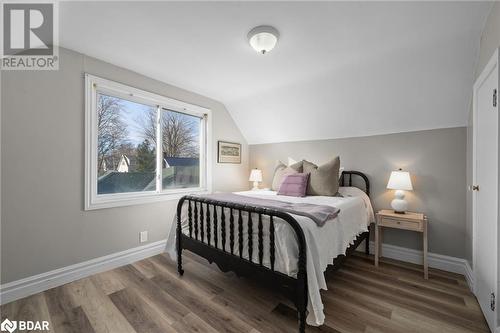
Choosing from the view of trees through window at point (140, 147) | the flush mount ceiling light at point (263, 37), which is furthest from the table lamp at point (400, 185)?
the view of trees through window at point (140, 147)

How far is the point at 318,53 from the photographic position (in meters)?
2.14

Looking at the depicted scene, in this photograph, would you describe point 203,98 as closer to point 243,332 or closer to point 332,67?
point 332,67

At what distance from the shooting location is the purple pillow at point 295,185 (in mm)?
2791

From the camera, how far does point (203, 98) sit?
3.50m

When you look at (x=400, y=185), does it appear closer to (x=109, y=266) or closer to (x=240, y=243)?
(x=240, y=243)

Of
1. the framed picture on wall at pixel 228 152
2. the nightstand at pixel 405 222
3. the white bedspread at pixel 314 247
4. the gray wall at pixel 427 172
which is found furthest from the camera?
the framed picture on wall at pixel 228 152

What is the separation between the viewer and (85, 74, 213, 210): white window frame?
2270mm

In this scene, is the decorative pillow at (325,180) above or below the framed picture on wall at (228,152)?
below

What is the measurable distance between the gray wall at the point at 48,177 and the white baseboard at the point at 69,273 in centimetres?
6

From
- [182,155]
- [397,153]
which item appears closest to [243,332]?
[182,155]

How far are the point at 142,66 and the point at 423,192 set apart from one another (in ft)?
12.5

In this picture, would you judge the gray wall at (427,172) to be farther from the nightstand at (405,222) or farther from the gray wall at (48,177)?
the gray wall at (48,177)

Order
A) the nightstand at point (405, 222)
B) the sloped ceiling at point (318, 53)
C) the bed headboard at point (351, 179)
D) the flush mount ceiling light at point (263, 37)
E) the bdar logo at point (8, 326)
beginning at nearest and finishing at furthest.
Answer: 1. the bdar logo at point (8, 326)
2. the sloped ceiling at point (318, 53)
3. the flush mount ceiling light at point (263, 37)
4. the nightstand at point (405, 222)
5. the bed headboard at point (351, 179)

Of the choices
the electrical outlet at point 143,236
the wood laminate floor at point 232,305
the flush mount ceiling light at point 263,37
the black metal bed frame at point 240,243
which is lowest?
the wood laminate floor at point 232,305
